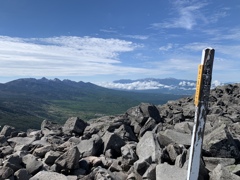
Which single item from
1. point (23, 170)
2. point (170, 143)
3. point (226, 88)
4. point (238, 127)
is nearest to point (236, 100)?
point (226, 88)

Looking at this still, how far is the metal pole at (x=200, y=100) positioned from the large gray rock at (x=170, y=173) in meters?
3.31

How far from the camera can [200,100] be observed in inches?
309

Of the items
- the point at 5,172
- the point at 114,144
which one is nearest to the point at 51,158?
the point at 5,172

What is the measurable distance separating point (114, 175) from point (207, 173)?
13.7 ft

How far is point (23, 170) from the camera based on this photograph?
40.5ft

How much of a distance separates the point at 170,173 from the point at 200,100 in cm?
493

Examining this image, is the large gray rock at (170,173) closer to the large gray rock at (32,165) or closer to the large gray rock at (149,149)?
the large gray rock at (149,149)

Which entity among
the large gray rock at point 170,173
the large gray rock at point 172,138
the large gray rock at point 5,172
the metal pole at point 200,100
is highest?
the metal pole at point 200,100

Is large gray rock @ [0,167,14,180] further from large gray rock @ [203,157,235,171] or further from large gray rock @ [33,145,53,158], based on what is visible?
large gray rock @ [203,157,235,171]

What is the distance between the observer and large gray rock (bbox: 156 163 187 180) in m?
11.3

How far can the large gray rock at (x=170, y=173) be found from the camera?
11344 mm

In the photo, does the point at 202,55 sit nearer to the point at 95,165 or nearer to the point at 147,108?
the point at 95,165

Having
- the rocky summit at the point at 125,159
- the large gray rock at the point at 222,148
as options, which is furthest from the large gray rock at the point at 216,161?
the large gray rock at the point at 222,148

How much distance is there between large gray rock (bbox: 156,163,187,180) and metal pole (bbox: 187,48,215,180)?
331cm
